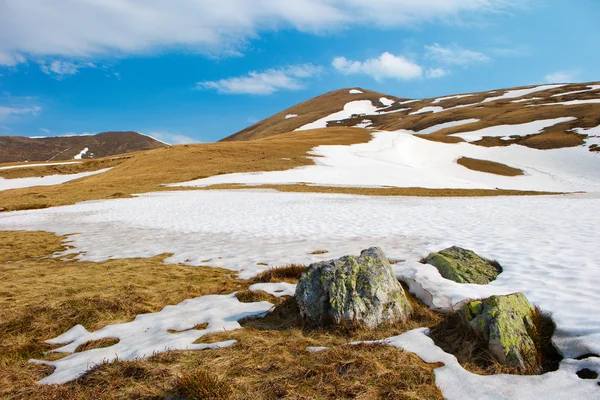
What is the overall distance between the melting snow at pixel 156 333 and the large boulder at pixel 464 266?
4.49 m

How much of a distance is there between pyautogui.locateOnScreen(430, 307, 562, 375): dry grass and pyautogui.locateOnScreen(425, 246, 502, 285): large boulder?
2092 millimetres

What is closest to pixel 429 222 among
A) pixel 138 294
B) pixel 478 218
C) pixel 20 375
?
pixel 478 218

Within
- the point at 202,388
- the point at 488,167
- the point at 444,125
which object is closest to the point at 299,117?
the point at 444,125

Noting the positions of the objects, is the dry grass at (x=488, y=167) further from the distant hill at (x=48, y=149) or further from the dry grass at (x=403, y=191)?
the distant hill at (x=48, y=149)

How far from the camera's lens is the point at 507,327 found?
5.05 m

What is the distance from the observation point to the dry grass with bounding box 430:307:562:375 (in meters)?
4.76

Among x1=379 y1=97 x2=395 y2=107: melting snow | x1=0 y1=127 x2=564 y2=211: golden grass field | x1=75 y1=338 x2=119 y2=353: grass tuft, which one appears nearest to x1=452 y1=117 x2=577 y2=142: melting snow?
x1=0 y1=127 x2=564 y2=211: golden grass field

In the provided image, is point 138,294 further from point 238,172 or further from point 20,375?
point 238,172

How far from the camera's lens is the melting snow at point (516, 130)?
77.4m

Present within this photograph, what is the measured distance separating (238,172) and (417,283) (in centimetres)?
4329

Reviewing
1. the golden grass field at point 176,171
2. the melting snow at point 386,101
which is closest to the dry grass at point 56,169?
the golden grass field at point 176,171

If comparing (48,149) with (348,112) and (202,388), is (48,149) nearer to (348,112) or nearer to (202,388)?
(348,112)

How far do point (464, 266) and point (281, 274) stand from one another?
4.85 metres

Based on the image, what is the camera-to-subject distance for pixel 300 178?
4478 centimetres
